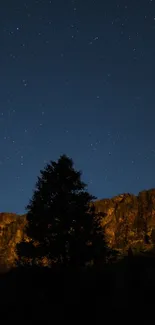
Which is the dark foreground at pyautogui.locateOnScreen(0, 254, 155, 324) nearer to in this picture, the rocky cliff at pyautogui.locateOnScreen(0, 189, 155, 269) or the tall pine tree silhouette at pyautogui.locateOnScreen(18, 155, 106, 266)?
the tall pine tree silhouette at pyautogui.locateOnScreen(18, 155, 106, 266)

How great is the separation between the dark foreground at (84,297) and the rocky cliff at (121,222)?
383 feet

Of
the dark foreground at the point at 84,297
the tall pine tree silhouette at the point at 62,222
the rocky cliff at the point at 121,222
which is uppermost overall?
the rocky cliff at the point at 121,222

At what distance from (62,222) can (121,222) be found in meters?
124

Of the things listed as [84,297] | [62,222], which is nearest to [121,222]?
[62,222]

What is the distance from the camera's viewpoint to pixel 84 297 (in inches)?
441

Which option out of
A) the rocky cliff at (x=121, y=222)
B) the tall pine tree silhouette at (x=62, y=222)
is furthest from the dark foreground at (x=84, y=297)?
the rocky cliff at (x=121, y=222)

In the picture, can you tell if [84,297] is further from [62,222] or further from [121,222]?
[121,222]

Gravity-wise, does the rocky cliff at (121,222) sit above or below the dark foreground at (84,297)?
above

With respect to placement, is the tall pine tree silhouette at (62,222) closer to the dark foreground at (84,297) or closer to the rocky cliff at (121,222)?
the dark foreground at (84,297)

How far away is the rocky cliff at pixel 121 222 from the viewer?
134 m

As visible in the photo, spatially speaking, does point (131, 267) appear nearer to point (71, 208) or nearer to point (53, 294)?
point (53, 294)

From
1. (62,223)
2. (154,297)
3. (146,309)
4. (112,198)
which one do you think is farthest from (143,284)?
(112,198)

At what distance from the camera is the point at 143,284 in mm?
11578

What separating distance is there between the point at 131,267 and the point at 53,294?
2961 mm
